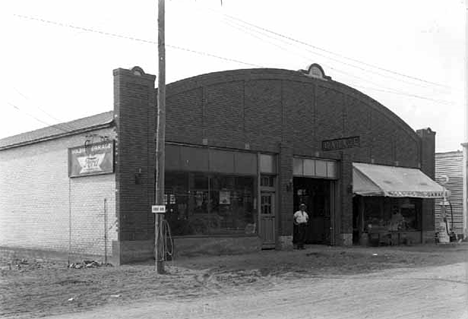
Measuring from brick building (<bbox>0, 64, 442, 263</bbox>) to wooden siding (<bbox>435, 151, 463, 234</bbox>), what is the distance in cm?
576

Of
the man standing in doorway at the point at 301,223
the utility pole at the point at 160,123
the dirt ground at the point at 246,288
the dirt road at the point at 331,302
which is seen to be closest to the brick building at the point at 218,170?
the man standing in doorway at the point at 301,223

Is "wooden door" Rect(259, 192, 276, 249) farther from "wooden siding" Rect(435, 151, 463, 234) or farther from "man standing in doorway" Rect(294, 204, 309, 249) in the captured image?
"wooden siding" Rect(435, 151, 463, 234)

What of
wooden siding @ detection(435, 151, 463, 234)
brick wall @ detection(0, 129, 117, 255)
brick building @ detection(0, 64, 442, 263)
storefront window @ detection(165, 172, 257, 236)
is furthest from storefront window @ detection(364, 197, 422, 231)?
brick wall @ detection(0, 129, 117, 255)

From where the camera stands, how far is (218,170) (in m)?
19.9

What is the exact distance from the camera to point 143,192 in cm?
1767

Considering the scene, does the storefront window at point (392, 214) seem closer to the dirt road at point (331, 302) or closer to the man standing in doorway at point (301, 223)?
the man standing in doorway at point (301, 223)

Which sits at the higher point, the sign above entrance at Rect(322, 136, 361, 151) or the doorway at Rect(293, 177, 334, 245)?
the sign above entrance at Rect(322, 136, 361, 151)

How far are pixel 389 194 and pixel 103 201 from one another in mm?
12421

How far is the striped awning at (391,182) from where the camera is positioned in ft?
80.7

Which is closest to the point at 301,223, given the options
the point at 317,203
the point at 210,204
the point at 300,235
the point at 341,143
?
the point at 300,235

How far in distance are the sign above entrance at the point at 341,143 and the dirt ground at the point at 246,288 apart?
15.2 feet

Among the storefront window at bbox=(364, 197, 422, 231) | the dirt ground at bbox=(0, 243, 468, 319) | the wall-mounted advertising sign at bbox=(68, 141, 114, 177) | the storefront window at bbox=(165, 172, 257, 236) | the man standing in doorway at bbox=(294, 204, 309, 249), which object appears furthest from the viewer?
the storefront window at bbox=(364, 197, 422, 231)

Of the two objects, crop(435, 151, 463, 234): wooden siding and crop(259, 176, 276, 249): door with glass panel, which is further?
crop(435, 151, 463, 234): wooden siding

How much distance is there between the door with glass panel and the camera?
70.3 feet
